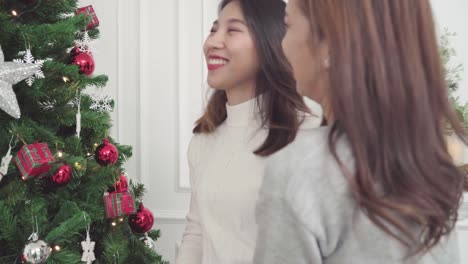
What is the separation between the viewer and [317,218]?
1.63 feet

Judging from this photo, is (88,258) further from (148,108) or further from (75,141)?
(148,108)

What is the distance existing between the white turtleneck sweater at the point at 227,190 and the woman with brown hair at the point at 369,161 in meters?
0.53

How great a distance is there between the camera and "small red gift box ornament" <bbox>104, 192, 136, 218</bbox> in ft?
4.20

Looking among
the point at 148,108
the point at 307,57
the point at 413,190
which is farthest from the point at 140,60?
the point at 413,190

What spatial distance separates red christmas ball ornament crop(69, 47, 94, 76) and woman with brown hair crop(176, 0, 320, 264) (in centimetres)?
34

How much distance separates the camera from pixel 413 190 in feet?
1.64

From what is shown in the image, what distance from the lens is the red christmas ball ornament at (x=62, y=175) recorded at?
1123mm

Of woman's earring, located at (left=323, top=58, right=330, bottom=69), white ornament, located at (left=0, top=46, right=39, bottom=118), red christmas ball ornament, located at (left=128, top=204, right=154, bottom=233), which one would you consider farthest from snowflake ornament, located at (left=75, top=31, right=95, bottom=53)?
woman's earring, located at (left=323, top=58, right=330, bottom=69)

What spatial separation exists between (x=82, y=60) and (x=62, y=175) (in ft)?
1.09

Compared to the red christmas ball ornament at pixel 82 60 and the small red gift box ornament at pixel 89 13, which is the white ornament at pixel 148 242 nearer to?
the red christmas ball ornament at pixel 82 60

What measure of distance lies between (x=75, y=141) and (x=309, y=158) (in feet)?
2.86

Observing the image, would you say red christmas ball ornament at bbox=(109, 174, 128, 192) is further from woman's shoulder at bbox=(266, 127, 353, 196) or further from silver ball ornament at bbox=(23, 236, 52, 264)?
woman's shoulder at bbox=(266, 127, 353, 196)

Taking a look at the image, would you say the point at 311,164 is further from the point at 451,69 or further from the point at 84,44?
the point at 451,69

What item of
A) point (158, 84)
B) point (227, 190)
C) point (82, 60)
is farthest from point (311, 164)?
point (158, 84)
